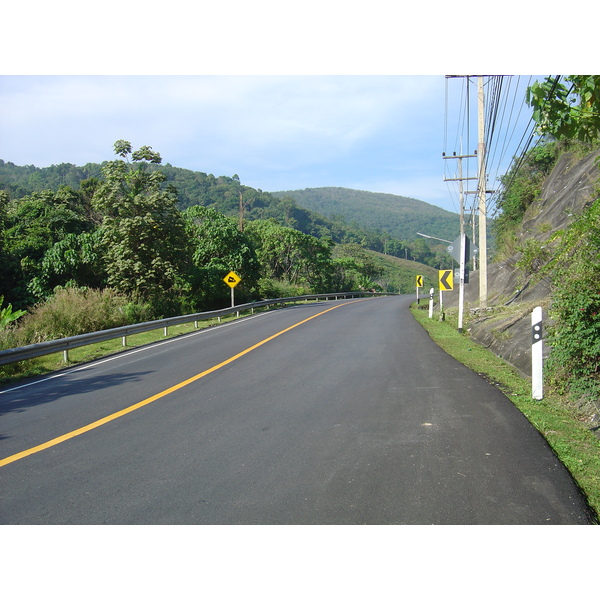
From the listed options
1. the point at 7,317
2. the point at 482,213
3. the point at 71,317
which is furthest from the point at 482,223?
the point at 7,317

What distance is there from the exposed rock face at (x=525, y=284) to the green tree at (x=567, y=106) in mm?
3494

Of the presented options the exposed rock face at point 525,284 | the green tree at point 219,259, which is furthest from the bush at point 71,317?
the exposed rock face at point 525,284

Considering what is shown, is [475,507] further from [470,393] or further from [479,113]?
[479,113]

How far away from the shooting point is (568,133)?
19.0 feet

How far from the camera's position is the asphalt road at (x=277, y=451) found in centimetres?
430

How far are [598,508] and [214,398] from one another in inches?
215

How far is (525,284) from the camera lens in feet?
65.5

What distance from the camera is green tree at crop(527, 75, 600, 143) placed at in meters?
5.39

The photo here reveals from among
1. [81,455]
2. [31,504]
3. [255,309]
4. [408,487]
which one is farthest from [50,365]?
[255,309]

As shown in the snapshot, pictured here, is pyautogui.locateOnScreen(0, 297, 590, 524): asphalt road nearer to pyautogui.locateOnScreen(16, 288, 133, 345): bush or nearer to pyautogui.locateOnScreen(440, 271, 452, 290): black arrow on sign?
pyautogui.locateOnScreen(16, 288, 133, 345): bush

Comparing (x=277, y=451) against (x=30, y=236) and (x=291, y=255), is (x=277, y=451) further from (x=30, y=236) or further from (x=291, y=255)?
(x=291, y=255)

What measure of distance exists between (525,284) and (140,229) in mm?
19674

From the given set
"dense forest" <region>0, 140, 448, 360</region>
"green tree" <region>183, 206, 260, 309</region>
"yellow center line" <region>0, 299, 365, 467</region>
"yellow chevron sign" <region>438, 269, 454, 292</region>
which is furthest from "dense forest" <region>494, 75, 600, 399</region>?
"green tree" <region>183, 206, 260, 309</region>

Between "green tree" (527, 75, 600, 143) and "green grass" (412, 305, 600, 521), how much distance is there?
131 inches
